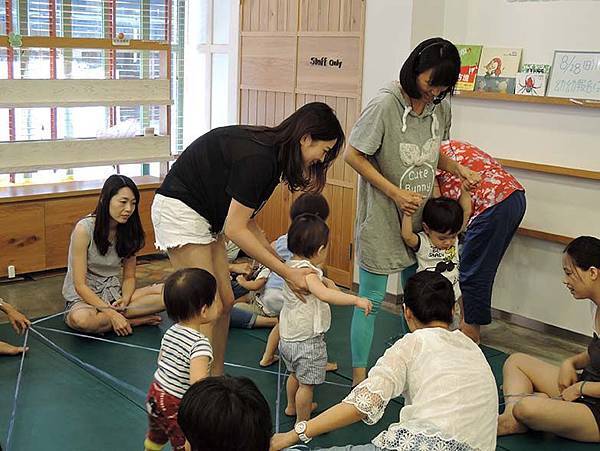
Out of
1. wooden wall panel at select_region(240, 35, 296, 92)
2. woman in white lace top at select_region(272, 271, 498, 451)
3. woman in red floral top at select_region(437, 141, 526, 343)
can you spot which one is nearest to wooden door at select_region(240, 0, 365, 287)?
wooden wall panel at select_region(240, 35, 296, 92)

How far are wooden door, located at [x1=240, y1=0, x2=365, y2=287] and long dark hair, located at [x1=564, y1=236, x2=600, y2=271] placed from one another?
211 cm

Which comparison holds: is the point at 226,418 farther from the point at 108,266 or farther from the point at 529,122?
the point at 529,122

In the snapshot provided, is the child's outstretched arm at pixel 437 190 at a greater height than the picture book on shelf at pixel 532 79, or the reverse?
the picture book on shelf at pixel 532 79

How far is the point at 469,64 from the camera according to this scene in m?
4.43

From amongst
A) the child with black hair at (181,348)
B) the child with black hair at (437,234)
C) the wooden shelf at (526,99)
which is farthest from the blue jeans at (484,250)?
the child with black hair at (181,348)

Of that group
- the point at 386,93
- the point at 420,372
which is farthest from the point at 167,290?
the point at 386,93

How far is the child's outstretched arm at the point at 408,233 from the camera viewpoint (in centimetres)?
316

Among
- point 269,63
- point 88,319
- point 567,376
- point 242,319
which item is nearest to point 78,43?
point 269,63

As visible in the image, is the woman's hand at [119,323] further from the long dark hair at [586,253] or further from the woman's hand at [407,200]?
the long dark hair at [586,253]

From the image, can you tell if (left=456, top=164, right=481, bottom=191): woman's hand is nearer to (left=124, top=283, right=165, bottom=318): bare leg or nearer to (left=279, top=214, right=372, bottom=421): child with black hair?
(left=279, top=214, right=372, bottom=421): child with black hair

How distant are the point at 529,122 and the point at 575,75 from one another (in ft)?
1.13

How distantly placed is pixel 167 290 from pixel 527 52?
2.66m

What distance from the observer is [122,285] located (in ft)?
13.2

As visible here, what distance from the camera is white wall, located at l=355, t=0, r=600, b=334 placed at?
3.99m
